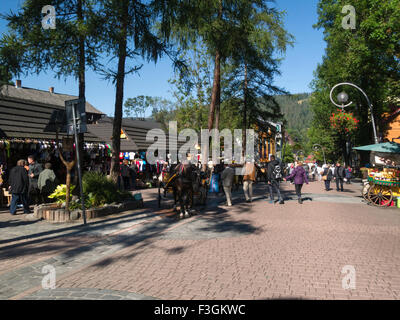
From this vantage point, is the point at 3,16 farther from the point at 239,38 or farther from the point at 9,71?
the point at 239,38

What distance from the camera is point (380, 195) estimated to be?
42.3ft

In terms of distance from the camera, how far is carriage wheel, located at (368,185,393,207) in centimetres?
1277

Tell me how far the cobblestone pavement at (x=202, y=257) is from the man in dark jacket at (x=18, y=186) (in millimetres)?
518

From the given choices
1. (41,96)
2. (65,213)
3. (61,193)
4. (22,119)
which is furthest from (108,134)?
(41,96)

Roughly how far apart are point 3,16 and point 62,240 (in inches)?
248

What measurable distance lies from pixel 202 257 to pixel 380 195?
33.6 ft

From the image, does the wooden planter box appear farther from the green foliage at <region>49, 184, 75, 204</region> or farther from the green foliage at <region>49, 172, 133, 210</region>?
the green foliage at <region>49, 172, 133, 210</region>

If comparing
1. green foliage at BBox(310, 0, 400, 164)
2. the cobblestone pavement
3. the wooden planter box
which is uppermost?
green foliage at BBox(310, 0, 400, 164)

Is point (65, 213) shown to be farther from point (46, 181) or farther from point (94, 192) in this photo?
point (46, 181)

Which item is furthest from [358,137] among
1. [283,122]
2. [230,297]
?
[230,297]

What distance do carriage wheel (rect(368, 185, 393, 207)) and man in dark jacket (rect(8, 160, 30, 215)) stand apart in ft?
41.5

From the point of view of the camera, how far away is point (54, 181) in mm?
10797

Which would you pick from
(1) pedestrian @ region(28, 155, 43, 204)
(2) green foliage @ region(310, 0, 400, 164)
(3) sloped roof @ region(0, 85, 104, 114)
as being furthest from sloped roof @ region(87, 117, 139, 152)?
(3) sloped roof @ region(0, 85, 104, 114)
